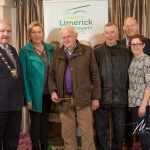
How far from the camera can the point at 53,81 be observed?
7.84 ft

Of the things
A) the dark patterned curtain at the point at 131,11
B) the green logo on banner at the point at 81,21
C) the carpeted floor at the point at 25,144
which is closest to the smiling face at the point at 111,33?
the green logo on banner at the point at 81,21

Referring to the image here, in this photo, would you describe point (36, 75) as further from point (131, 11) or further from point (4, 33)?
point (131, 11)

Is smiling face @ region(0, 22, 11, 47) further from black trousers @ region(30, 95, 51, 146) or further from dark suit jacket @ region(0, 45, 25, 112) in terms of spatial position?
black trousers @ region(30, 95, 51, 146)

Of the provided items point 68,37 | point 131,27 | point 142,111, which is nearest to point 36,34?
point 68,37

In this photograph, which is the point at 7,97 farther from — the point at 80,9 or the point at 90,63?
the point at 80,9

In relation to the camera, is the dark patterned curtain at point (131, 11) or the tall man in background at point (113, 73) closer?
the tall man in background at point (113, 73)

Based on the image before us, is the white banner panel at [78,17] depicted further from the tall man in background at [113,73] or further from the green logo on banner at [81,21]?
the tall man in background at [113,73]

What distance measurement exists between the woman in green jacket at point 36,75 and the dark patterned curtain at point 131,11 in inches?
49.7

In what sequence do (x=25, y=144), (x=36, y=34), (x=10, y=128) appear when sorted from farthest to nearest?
(x=25, y=144) < (x=36, y=34) < (x=10, y=128)

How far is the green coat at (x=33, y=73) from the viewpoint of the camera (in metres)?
2.41

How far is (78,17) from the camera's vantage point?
2979 millimetres

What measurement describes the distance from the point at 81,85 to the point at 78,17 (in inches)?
42.5

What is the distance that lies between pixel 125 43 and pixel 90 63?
0.76 meters

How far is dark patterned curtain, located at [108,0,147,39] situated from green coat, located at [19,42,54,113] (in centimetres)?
145
